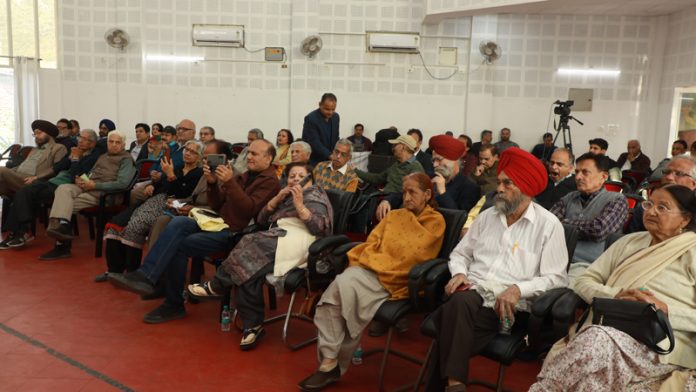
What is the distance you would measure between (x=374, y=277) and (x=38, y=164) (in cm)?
492

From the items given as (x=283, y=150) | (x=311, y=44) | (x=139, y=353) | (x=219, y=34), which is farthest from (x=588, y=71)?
(x=139, y=353)

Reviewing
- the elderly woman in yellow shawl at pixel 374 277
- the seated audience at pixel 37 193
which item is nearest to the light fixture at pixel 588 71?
the seated audience at pixel 37 193

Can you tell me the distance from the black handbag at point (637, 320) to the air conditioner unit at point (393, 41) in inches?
→ 346

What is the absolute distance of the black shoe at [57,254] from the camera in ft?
17.8

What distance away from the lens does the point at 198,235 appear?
3809mm

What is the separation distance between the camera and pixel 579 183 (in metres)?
3.25

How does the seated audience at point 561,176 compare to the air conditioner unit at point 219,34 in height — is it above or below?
below

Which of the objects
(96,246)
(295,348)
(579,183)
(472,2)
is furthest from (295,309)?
(472,2)

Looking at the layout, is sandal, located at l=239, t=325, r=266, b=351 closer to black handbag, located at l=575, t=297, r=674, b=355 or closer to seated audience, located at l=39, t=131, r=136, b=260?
black handbag, located at l=575, t=297, r=674, b=355

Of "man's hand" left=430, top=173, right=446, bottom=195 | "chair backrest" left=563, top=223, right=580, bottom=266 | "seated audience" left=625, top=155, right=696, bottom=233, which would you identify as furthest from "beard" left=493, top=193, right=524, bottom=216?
"seated audience" left=625, top=155, right=696, bottom=233

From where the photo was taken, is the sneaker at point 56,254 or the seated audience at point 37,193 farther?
the seated audience at point 37,193

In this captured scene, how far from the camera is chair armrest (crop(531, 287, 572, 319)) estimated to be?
2414 mm

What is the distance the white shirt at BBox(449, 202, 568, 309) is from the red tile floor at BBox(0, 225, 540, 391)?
A: 0.71m

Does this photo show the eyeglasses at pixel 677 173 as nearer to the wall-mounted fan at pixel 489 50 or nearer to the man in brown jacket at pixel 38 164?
the man in brown jacket at pixel 38 164
